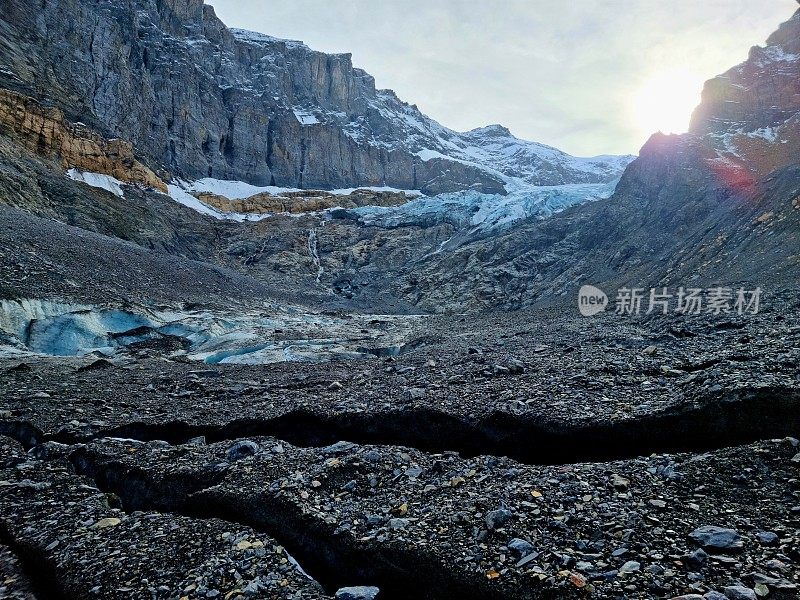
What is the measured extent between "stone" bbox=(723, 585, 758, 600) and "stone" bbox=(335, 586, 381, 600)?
3.20 m

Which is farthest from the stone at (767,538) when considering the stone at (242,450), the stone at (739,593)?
the stone at (242,450)

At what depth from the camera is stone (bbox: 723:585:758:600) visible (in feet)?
12.2

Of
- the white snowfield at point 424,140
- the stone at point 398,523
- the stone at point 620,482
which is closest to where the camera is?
the stone at point 398,523

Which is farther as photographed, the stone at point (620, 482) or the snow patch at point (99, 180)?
the snow patch at point (99, 180)

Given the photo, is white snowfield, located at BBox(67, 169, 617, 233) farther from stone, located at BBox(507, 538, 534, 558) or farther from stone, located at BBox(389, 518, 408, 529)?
stone, located at BBox(507, 538, 534, 558)

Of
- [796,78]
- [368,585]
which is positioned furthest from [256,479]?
[796,78]

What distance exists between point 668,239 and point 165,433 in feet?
139

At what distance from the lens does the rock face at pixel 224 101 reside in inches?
2746

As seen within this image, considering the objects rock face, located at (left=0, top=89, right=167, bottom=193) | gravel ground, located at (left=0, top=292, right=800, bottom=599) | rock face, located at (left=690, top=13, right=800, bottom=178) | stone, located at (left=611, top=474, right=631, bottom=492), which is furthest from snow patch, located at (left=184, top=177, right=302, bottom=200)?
stone, located at (left=611, top=474, right=631, bottom=492)

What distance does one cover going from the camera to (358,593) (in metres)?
4.68

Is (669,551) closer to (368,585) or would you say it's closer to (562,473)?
(562,473)

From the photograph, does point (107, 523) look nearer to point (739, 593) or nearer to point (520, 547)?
point (520, 547)

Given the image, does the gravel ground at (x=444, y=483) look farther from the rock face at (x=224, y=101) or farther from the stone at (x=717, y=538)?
the rock face at (x=224, y=101)

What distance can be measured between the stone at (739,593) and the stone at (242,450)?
6474mm
